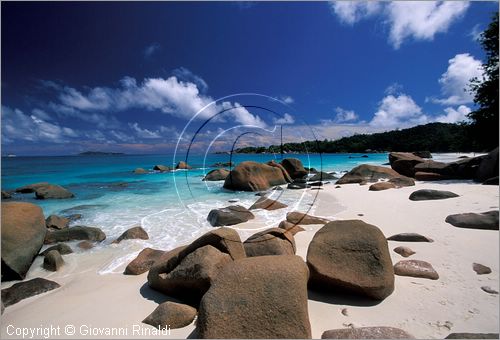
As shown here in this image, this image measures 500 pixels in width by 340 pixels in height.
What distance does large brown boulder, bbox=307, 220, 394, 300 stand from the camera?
11.0 feet

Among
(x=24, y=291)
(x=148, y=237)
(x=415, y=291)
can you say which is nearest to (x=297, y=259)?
(x=415, y=291)

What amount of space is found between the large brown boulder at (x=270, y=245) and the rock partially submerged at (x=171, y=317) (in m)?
1.68

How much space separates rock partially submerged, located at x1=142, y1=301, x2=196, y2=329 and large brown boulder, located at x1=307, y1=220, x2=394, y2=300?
1760 millimetres

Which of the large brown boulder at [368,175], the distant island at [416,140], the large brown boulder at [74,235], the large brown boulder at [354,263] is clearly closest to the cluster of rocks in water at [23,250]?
the large brown boulder at [74,235]

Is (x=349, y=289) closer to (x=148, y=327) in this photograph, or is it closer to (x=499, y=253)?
(x=148, y=327)

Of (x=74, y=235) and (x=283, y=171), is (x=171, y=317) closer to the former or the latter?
(x=74, y=235)

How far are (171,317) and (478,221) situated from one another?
6.65m

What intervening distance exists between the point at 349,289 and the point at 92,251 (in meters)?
6.61

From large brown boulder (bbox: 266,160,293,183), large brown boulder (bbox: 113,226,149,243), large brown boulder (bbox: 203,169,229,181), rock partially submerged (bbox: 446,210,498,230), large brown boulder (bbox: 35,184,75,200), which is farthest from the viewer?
large brown boulder (bbox: 203,169,229,181)

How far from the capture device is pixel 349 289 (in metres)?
3.42

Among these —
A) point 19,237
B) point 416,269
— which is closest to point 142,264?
point 19,237

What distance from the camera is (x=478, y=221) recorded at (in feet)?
18.5

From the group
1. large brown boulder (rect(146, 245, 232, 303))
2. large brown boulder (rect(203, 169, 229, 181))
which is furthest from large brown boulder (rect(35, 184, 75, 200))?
large brown boulder (rect(146, 245, 232, 303))

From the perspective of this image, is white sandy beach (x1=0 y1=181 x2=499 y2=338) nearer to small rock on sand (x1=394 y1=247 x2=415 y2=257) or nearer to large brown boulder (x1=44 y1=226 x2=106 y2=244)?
small rock on sand (x1=394 y1=247 x2=415 y2=257)
